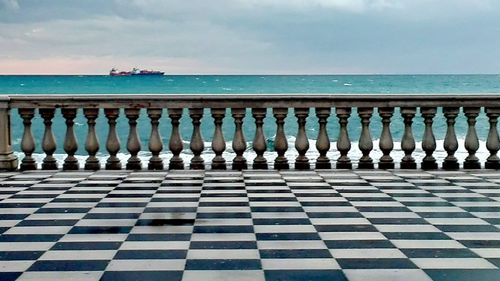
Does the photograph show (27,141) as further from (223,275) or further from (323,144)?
(223,275)

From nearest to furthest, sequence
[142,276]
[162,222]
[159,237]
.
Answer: [142,276]
[159,237]
[162,222]

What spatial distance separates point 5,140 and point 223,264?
19.6 ft

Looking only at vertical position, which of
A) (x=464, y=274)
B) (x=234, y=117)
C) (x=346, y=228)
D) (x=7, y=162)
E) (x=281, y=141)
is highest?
(x=234, y=117)

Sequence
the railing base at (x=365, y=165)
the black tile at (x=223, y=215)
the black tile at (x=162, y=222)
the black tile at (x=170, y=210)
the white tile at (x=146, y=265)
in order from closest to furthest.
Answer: the white tile at (x=146, y=265)
the black tile at (x=162, y=222)
the black tile at (x=223, y=215)
the black tile at (x=170, y=210)
the railing base at (x=365, y=165)

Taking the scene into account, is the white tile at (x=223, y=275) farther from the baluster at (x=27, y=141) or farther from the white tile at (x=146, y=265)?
the baluster at (x=27, y=141)

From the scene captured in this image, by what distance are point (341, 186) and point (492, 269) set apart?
3.79 meters

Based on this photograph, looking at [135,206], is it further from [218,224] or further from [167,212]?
[218,224]

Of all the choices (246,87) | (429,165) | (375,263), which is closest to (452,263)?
(375,263)

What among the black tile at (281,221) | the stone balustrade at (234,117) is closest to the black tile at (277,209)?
the black tile at (281,221)

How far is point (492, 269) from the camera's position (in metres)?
4.78

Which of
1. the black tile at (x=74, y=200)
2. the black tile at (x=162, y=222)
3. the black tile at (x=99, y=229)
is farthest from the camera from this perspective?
the black tile at (x=74, y=200)

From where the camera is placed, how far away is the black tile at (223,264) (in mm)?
4805

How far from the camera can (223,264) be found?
16.1 ft

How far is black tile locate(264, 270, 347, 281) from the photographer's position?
14.9 ft
